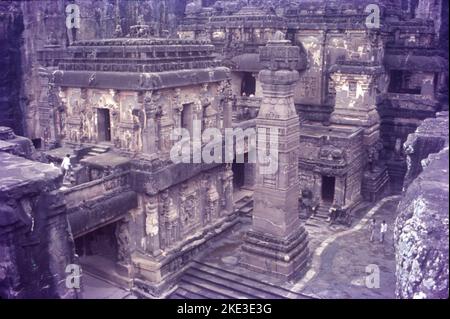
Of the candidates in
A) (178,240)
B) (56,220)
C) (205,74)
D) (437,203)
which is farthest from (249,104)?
(437,203)

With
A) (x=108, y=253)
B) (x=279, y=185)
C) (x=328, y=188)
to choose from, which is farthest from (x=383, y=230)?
(x=108, y=253)

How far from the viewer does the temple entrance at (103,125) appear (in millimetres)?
18125

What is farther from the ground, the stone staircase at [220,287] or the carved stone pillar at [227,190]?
the carved stone pillar at [227,190]

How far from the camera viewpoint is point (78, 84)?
17906mm

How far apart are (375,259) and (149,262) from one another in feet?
29.8

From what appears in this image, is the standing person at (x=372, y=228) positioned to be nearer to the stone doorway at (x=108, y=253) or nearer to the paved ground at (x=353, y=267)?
the paved ground at (x=353, y=267)

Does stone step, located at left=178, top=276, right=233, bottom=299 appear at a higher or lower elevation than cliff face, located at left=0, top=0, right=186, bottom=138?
lower

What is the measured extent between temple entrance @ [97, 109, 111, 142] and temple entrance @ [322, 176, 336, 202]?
1165cm

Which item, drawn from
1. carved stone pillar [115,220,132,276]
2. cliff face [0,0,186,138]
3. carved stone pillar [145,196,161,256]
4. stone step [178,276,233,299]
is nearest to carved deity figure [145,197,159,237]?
carved stone pillar [145,196,161,256]

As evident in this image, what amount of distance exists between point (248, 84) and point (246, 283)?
15.7m

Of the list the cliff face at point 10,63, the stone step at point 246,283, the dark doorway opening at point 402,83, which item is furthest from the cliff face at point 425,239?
the cliff face at point 10,63

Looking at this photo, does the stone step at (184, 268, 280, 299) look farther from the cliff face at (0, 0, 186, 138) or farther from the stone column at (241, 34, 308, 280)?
the cliff face at (0, 0, 186, 138)

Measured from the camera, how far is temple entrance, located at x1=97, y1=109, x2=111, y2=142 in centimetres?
1812

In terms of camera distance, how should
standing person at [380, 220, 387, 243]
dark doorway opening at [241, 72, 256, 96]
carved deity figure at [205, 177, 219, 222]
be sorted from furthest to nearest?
dark doorway opening at [241, 72, 256, 96]
standing person at [380, 220, 387, 243]
carved deity figure at [205, 177, 219, 222]
